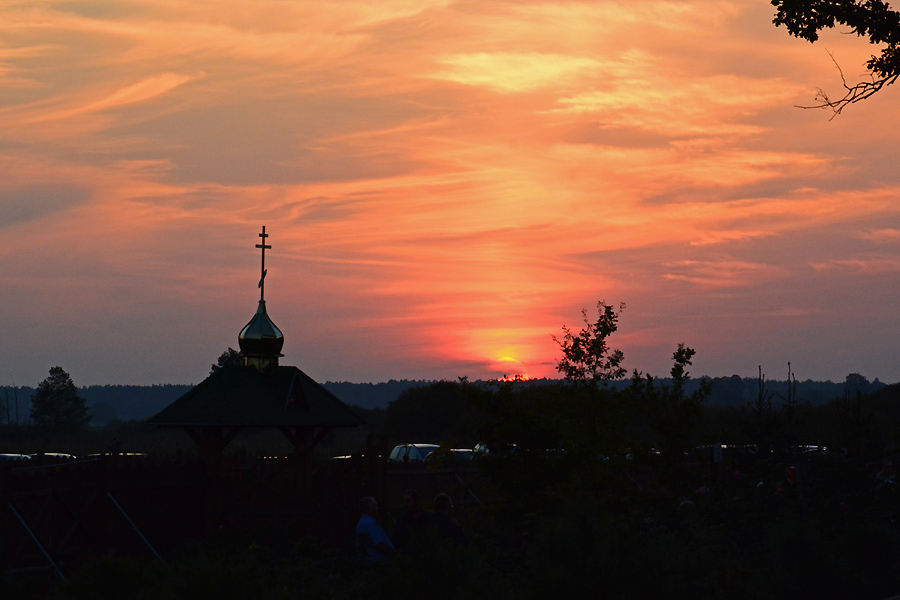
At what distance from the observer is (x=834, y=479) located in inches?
663

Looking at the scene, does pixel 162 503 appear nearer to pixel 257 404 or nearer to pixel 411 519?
pixel 257 404

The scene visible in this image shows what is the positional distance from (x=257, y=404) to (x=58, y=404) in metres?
78.0

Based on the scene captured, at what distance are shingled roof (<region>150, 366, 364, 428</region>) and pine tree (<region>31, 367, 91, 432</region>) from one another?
A: 242ft

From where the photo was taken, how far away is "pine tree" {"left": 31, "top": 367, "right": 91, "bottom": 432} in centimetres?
8931

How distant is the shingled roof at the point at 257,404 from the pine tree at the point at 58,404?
Result: 73.9 m

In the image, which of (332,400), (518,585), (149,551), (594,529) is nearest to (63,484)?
(149,551)

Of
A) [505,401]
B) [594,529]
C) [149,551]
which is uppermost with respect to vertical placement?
[505,401]

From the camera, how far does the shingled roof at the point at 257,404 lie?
18672 mm

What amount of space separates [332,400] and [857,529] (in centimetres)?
1050

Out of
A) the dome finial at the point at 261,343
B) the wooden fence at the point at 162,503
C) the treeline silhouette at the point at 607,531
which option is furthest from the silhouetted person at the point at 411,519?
the dome finial at the point at 261,343

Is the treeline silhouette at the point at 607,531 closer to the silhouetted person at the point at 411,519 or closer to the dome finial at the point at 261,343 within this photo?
the silhouetted person at the point at 411,519

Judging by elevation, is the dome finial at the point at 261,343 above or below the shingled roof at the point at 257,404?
above

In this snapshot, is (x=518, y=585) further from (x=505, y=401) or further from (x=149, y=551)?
(x=149, y=551)

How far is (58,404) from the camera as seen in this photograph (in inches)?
3556
